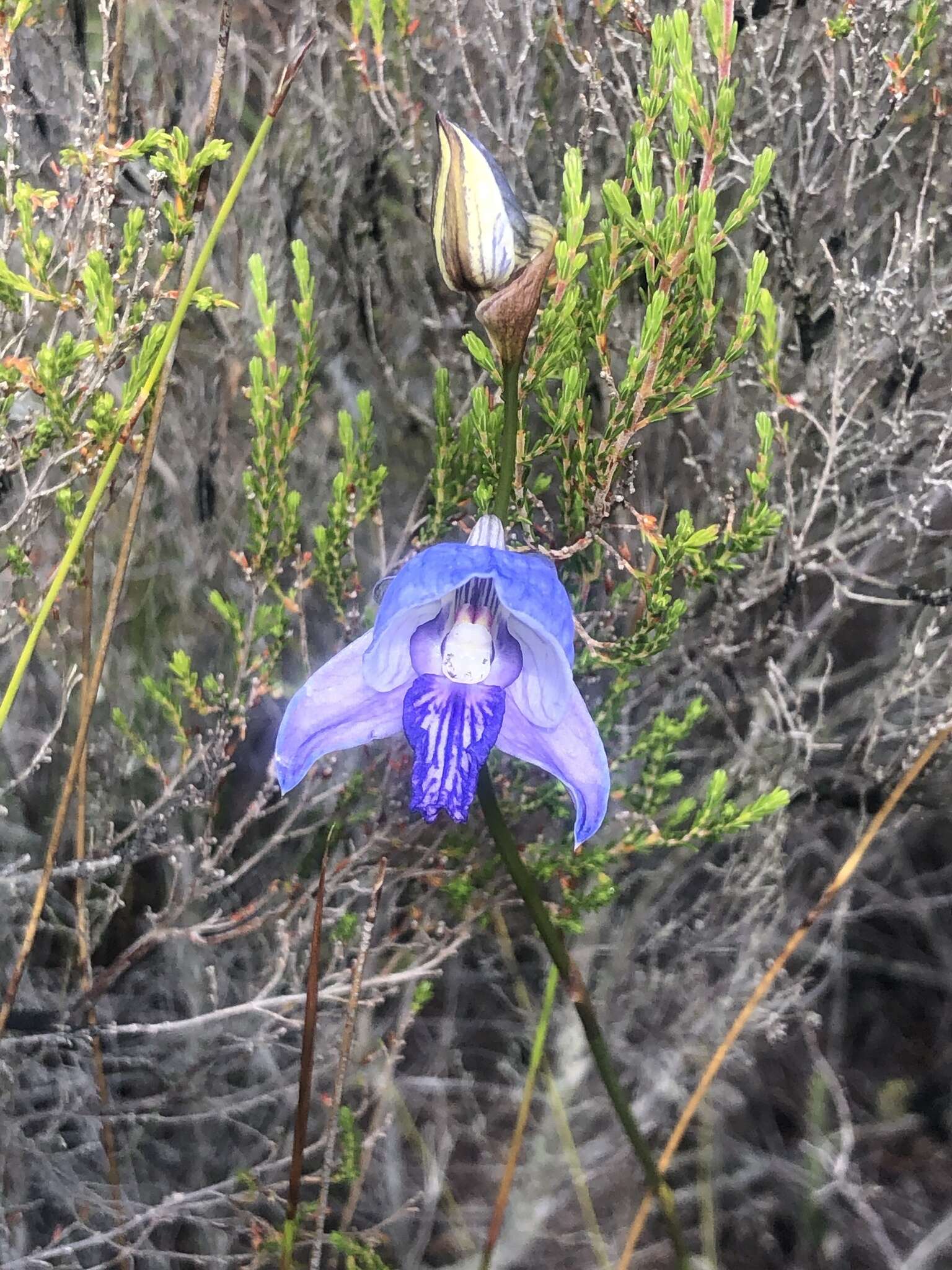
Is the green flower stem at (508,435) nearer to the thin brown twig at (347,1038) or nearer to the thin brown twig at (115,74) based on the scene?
the thin brown twig at (347,1038)

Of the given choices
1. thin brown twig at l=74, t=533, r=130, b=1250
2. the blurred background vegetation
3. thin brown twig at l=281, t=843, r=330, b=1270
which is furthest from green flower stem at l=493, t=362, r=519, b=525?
thin brown twig at l=74, t=533, r=130, b=1250

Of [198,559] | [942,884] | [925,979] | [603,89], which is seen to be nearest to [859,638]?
[942,884]

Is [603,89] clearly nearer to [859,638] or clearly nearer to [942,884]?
[859,638]

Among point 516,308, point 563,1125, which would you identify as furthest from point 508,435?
point 563,1125

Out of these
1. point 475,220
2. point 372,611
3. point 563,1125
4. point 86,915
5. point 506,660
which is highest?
point 475,220

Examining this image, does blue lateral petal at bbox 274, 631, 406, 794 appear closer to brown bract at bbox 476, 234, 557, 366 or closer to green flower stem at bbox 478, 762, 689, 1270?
green flower stem at bbox 478, 762, 689, 1270

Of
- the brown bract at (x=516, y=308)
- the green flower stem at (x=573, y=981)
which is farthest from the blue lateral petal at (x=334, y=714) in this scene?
the brown bract at (x=516, y=308)

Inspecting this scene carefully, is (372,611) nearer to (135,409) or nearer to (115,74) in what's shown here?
(135,409)
